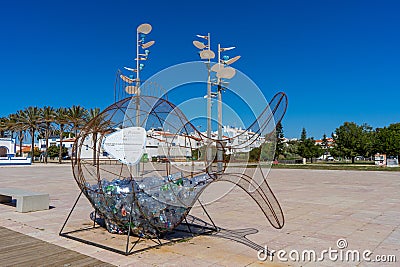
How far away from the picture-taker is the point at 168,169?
6.04 meters

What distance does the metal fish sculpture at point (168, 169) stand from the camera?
515 cm

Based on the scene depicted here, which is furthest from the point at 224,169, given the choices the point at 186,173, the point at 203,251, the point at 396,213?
the point at 396,213

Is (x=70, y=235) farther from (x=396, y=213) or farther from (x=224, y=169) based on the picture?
(x=396, y=213)

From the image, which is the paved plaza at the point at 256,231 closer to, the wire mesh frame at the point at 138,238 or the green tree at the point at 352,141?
the wire mesh frame at the point at 138,238

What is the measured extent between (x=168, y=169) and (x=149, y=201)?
0.88 m

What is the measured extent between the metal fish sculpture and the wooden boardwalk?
0.91 meters

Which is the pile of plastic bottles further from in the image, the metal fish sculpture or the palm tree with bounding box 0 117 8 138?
the palm tree with bounding box 0 117 8 138

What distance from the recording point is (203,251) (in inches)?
200

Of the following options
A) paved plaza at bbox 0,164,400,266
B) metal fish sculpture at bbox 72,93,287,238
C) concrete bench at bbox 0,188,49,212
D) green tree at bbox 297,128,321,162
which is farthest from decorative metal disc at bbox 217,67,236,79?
green tree at bbox 297,128,321,162

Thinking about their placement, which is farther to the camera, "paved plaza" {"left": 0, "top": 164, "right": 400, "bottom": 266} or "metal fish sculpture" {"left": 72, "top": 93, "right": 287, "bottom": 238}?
"metal fish sculpture" {"left": 72, "top": 93, "right": 287, "bottom": 238}

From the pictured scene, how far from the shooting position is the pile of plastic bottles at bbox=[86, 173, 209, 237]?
A: 5285 mm

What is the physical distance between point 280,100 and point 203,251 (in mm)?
2401

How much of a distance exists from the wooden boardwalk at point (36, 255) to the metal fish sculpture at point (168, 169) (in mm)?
912

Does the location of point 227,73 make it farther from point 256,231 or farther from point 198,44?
point 198,44
